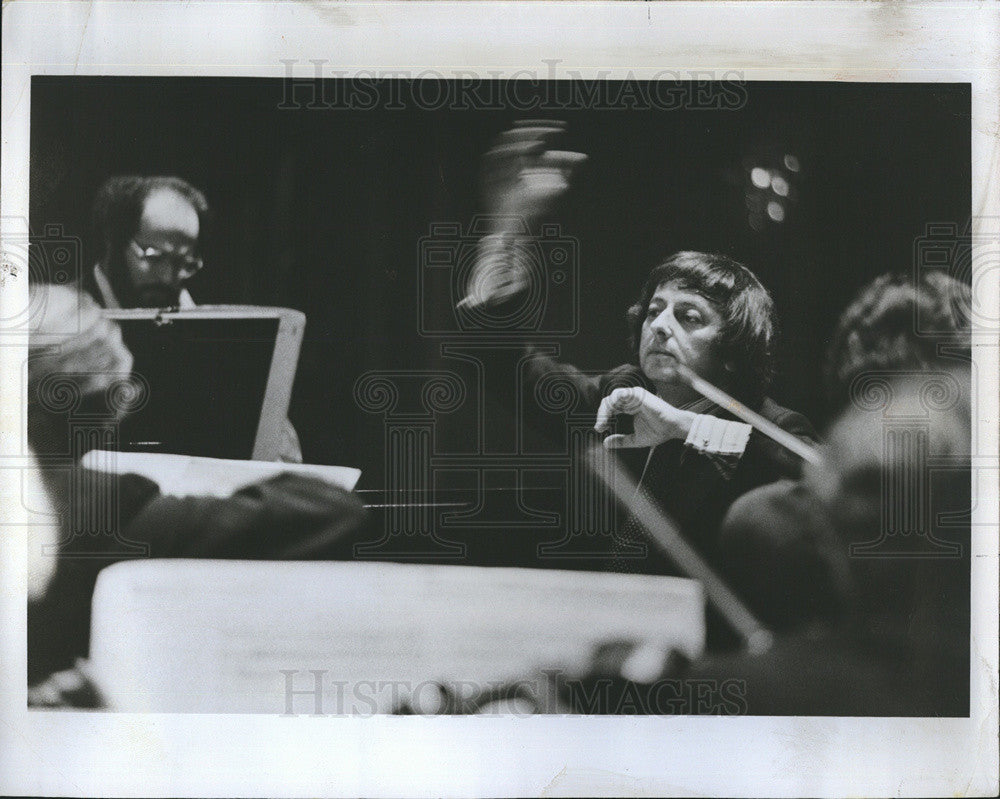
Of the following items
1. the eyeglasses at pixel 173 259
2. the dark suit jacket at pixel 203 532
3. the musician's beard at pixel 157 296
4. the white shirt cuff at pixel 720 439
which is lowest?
the dark suit jacket at pixel 203 532

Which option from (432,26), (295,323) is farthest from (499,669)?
(432,26)

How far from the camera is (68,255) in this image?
4.44 ft

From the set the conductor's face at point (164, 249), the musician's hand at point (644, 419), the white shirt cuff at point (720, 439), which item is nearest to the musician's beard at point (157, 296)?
the conductor's face at point (164, 249)

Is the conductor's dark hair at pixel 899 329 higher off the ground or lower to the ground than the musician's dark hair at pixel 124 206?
lower

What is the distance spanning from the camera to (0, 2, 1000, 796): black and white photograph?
4.39 feet

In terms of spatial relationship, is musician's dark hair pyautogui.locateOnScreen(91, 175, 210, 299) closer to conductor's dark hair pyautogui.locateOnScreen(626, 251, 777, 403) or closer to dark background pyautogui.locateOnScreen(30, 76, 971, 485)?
dark background pyautogui.locateOnScreen(30, 76, 971, 485)

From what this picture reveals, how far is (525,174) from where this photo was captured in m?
1.35

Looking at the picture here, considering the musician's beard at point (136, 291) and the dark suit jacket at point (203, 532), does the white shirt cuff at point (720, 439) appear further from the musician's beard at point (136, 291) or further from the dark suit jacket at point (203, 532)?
the musician's beard at point (136, 291)

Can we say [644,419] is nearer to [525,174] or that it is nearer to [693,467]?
[693,467]

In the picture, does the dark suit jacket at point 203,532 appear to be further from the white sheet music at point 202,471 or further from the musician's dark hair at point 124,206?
the musician's dark hair at point 124,206

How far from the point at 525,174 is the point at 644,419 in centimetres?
48

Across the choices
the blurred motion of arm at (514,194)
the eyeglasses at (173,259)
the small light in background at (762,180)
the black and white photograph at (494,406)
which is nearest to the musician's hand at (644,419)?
the black and white photograph at (494,406)

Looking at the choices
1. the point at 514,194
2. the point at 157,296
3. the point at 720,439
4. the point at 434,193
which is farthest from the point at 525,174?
the point at 157,296

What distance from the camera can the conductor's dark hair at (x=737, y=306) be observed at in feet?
4.42
